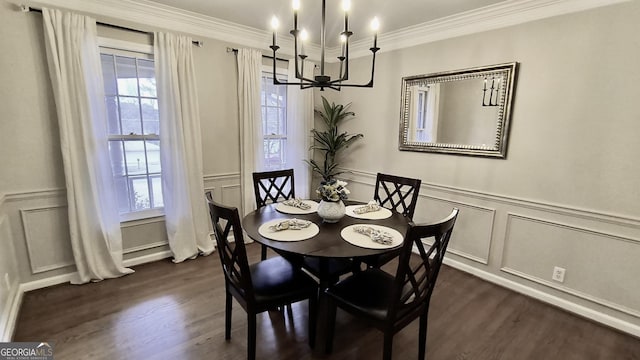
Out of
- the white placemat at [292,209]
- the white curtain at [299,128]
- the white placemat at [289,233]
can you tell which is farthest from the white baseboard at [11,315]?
the white curtain at [299,128]

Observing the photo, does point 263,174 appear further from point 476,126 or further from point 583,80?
point 583,80

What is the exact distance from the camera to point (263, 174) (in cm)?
279

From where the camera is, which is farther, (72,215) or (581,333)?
(72,215)

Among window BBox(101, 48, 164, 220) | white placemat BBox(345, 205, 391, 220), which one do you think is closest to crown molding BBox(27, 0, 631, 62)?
window BBox(101, 48, 164, 220)

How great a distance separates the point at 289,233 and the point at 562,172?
2.20m

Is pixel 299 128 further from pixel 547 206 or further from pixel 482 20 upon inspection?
pixel 547 206

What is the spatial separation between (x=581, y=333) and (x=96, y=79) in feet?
13.9

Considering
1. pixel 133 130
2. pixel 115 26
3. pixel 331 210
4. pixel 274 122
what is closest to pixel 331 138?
pixel 274 122

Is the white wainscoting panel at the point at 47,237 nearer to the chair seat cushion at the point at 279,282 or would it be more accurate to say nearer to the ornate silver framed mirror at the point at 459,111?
the chair seat cushion at the point at 279,282

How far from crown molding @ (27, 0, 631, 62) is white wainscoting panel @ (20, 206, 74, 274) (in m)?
1.63

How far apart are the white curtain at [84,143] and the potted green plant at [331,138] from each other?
90.4 inches

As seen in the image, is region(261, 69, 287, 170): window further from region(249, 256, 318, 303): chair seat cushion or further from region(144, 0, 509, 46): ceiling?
region(249, 256, 318, 303): chair seat cushion

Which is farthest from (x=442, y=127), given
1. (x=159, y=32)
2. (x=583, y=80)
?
(x=159, y=32)

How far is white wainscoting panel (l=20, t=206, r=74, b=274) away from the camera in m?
2.40
